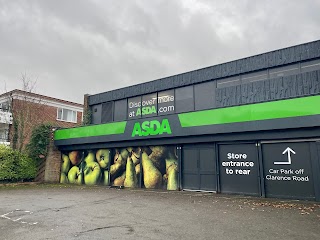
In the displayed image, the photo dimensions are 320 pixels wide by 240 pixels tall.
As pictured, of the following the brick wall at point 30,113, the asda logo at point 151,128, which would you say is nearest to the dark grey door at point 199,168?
the asda logo at point 151,128

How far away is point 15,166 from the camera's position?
1747 cm

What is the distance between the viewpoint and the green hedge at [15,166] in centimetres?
1686

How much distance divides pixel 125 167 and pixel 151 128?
3474 mm

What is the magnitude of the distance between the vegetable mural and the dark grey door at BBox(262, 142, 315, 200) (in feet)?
16.1

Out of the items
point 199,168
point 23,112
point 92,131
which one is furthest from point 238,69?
point 23,112

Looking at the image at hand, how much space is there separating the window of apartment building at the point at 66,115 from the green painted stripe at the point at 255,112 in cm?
1863

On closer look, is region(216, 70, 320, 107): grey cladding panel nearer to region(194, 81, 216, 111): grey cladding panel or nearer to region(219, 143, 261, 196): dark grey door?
region(194, 81, 216, 111): grey cladding panel

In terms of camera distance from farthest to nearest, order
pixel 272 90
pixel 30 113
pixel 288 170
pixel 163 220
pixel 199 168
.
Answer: pixel 30 113
pixel 199 168
pixel 272 90
pixel 288 170
pixel 163 220

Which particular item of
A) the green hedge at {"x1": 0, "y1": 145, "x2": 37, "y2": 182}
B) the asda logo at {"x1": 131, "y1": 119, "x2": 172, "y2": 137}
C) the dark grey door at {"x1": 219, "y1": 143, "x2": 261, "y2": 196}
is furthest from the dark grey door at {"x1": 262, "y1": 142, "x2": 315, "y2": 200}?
the green hedge at {"x1": 0, "y1": 145, "x2": 37, "y2": 182}

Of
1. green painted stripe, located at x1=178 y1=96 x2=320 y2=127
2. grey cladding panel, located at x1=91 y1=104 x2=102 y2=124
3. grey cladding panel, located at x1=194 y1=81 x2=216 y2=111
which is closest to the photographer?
green painted stripe, located at x1=178 y1=96 x2=320 y2=127

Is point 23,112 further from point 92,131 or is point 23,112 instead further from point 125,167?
point 125,167

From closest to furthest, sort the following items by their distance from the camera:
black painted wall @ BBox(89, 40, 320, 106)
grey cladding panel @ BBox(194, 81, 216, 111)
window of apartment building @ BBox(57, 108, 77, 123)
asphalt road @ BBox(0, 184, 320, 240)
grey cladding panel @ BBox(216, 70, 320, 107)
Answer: asphalt road @ BBox(0, 184, 320, 240) < grey cladding panel @ BBox(216, 70, 320, 107) < black painted wall @ BBox(89, 40, 320, 106) < grey cladding panel @ BBox(194, 81, 216, 111) < window of apartment building @ BBox(57, 108, 77, 123)

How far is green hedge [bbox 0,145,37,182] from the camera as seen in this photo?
16.9m

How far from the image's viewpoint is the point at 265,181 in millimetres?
11023
